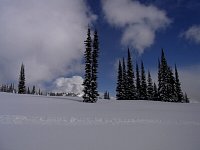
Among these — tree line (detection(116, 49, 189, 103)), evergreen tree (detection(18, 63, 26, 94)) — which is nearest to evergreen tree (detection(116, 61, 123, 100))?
tree line (detection(116, 49, 189, 103))

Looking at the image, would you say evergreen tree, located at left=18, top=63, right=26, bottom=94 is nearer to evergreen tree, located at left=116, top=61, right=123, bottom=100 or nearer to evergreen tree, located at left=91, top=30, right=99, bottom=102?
evergreen tree, located at left=116, top=61, right=123, bottom=100

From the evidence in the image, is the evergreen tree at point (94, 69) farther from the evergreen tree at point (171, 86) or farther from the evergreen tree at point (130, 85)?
the evergreen tree at point (171, 86)

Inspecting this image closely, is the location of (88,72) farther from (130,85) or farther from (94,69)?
(130,85)

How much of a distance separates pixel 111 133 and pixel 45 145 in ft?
16.2

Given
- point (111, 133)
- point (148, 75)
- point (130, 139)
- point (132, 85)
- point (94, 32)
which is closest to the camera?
point (130, 139)

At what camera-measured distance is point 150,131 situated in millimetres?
16281

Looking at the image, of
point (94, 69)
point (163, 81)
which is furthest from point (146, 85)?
point (94, 69)

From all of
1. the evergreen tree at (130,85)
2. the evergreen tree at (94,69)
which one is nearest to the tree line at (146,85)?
the evergreen tree at (130,85)

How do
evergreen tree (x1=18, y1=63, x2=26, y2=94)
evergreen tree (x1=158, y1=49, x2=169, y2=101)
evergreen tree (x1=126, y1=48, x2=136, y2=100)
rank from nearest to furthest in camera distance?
1. evergreen tree (x1=126, y1=48, x2=136, y2=100)
2. evergreen tree (x1=158, y1=49, x2=169, y2=101)
3. evergreen tree (x1=18, y1=63, x2=26, y2=94)

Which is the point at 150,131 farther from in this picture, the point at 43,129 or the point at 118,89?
the point at 118,89

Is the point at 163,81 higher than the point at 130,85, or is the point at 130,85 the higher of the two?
the point at 163,81

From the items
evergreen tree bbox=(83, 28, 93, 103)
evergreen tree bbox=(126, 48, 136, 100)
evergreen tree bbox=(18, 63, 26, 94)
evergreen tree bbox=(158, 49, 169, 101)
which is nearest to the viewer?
evergreen tree bbox=(83, 28, 93, 103)

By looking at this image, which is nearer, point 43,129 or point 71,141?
point 71,141

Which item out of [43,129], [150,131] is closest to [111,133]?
[150,131]
